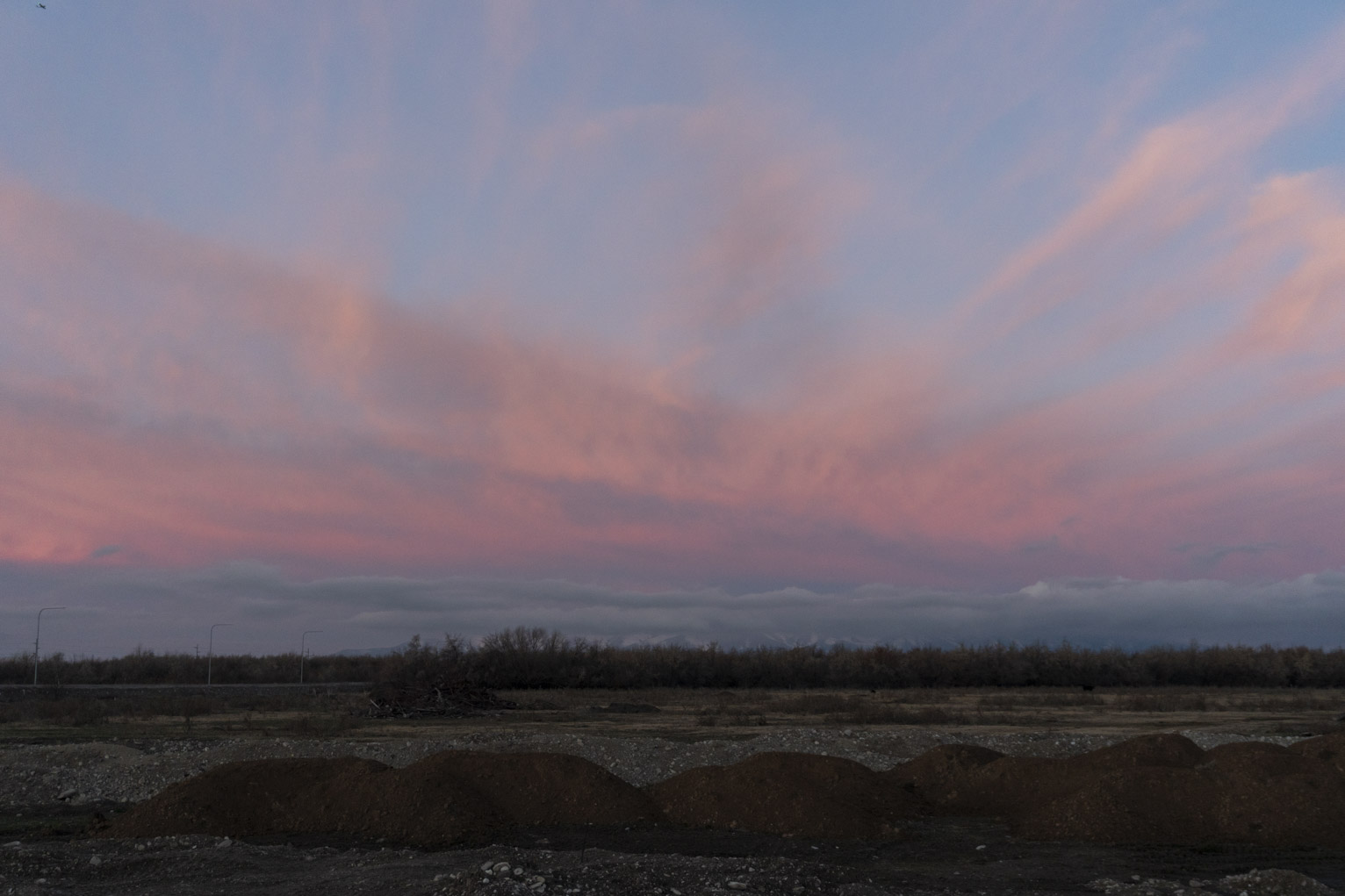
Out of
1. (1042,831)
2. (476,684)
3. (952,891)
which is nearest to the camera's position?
(952,891)

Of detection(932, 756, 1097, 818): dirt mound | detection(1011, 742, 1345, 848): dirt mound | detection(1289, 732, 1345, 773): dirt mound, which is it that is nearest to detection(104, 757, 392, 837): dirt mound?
detection(932, 756, 1097, 818): dirt mound

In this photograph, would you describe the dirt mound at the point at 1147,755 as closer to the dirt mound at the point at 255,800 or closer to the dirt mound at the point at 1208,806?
the dirt mound at the point at 1208,806

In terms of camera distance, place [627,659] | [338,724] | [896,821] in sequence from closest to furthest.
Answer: [896,821], [338,724], [627,659]

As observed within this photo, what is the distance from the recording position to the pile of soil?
15.3m

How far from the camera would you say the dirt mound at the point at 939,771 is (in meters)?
18.6

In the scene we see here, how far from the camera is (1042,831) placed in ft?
50.5

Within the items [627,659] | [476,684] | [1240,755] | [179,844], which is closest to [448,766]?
[179,844]

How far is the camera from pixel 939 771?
1916 cm

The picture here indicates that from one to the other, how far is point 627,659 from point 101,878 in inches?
2291

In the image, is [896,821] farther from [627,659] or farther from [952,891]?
[627,659]

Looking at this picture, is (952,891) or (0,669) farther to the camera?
(0,669)

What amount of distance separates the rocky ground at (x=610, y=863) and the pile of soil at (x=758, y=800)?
551 millimetres

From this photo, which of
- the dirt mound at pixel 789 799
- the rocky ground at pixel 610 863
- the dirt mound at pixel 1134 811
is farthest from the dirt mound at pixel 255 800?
the dirt mound at pixel 1134 811

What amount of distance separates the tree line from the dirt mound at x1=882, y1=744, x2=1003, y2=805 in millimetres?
46611
